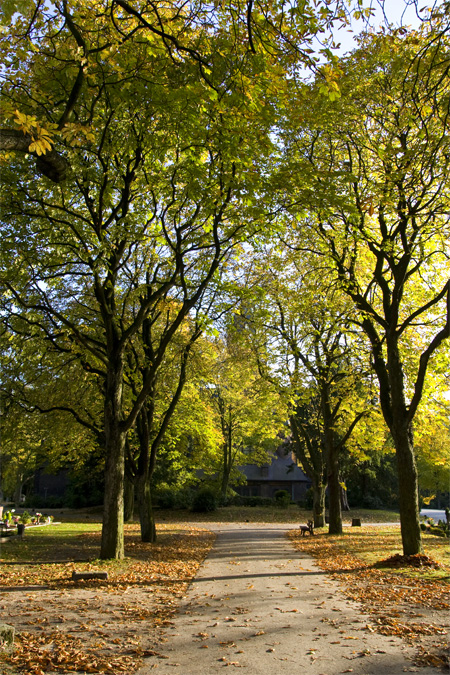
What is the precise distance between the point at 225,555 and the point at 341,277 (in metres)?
8.59

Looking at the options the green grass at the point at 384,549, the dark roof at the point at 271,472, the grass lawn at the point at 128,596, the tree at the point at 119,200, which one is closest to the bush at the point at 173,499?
the green grass at the point at 384,549

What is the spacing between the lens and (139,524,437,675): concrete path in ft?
15.8

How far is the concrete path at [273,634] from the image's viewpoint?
482 cm

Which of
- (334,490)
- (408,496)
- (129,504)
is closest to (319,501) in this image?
(334,490)

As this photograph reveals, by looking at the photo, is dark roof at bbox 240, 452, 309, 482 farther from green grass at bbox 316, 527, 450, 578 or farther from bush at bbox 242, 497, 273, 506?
green grass at bbox 316, 527, 450, 578

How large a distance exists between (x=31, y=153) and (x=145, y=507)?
43.7 ft

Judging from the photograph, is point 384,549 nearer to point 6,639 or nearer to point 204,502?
point 6,639

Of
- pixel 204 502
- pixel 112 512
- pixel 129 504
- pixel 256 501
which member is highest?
pixel 112 512

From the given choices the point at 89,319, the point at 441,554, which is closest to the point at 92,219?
the point at 89,319

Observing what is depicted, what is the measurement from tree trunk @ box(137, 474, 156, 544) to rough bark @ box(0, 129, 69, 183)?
1201 centimetres

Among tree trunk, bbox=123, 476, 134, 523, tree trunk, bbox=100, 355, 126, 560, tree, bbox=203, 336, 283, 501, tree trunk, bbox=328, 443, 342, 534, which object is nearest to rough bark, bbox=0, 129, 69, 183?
tree trunk, bbox=100, 355, 126, 560

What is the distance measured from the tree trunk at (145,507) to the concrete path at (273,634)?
5.81 metres

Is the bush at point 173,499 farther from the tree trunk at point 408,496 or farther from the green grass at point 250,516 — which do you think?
the tree trunk at point 408,496

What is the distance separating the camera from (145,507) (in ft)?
52.5
